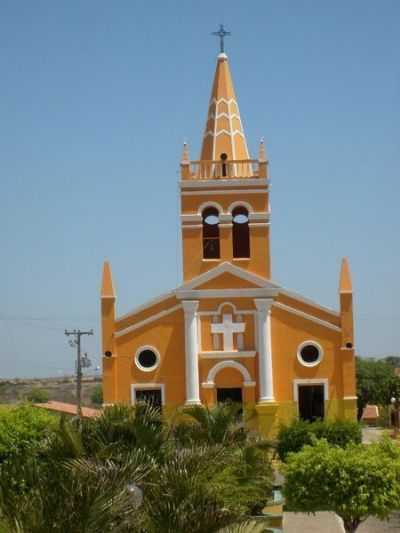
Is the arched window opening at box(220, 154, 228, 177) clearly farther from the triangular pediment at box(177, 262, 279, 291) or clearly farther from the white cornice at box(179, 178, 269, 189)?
the triangular pediment at box(177, 262, 279, 291)

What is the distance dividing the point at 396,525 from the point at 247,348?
13352mm

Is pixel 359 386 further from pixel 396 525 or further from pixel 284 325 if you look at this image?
pixel 396 525

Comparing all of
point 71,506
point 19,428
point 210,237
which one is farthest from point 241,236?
point 71,506

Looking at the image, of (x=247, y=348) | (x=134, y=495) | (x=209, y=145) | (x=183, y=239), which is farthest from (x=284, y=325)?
(x=134, y=495)

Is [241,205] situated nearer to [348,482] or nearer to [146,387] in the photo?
[146,387]

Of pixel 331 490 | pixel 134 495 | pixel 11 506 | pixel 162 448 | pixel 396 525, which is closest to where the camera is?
pixel 11 506

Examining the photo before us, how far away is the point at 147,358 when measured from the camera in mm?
35688

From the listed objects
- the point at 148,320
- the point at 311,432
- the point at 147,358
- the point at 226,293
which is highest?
the point at 226,293

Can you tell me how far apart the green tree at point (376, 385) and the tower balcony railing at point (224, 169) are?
29.8 meters

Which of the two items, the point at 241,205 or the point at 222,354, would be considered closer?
the point at 222,354

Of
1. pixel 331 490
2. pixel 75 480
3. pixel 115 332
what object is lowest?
pixel 331 490

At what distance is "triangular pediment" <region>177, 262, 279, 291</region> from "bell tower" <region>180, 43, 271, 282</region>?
0.56 m

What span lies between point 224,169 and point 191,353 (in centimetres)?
682

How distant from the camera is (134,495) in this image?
33.6ft
